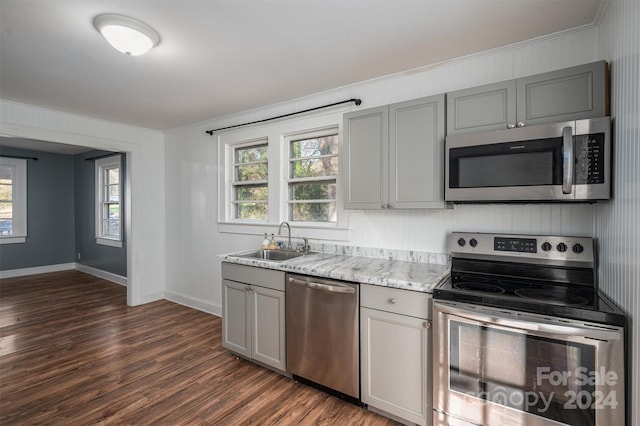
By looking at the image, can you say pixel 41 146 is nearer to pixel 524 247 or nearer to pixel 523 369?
pixel 524 247

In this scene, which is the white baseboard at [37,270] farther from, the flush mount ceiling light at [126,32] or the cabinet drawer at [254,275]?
the flush mount ceiling light at [126,32]

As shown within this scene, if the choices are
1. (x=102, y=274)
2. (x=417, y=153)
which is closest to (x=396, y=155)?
(x=417, y=153)

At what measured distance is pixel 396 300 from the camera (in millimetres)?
1920

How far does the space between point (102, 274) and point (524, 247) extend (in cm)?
707

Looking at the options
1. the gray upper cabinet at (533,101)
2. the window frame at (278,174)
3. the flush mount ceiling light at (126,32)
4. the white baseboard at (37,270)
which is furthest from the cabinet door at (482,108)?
the white baseboard at (37,270)

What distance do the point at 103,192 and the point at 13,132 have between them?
2.94 meters

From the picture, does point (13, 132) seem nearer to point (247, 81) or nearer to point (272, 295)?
point (247, 81)

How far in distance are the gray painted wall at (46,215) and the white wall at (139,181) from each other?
3.53m

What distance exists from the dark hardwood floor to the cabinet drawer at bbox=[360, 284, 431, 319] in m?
0.79

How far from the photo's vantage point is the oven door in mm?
1338

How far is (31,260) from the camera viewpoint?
20.3ft

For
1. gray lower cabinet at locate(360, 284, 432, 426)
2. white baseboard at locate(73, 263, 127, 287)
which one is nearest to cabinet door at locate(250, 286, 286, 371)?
gray lower cabinet at locate(360, 284, 432, 426)

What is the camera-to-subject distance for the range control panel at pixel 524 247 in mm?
→ 1814

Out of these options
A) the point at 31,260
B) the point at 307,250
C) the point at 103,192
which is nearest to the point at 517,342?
the point at 307,250
